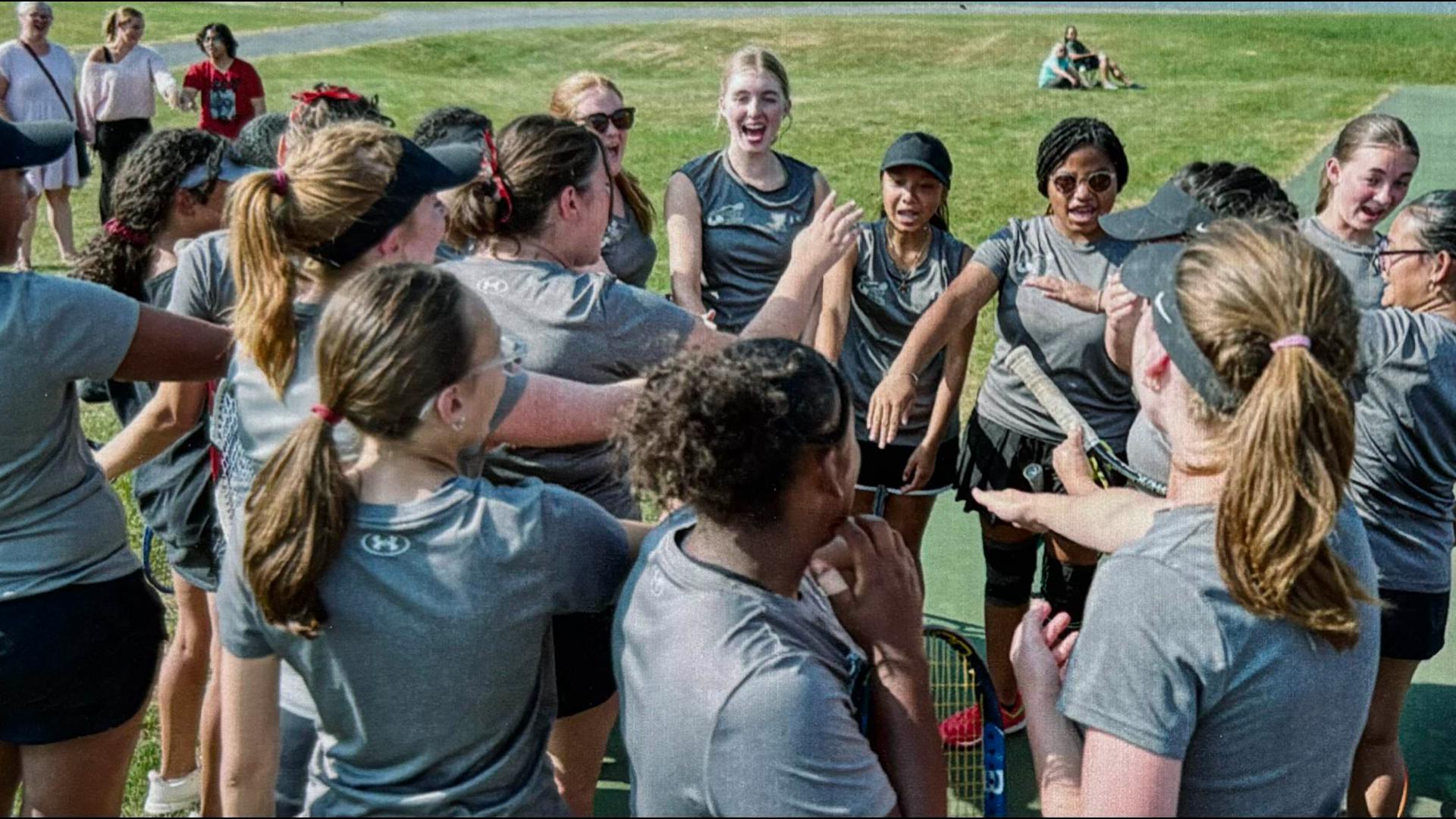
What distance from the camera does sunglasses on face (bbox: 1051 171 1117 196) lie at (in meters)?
4.96

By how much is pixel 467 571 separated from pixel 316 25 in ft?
136

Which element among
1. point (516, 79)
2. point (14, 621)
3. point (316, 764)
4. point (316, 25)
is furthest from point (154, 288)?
point (316, 25)

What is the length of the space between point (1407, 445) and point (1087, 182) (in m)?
1.45

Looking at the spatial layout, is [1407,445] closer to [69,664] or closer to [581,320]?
[581,320]

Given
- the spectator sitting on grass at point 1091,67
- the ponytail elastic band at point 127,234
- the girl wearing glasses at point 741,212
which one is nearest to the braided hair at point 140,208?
the ponytail elastic band at point 127,234

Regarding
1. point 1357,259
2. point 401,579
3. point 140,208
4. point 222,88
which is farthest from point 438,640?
point 222,88

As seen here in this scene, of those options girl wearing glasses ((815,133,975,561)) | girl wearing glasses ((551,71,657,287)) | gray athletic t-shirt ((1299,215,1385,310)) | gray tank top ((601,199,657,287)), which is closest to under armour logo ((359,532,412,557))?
girl wearing glasses ((551,71,657,287))

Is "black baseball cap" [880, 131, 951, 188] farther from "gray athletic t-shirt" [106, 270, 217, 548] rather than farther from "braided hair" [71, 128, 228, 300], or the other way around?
"gray athletic t-shirt" [106, 270, 217, 548]

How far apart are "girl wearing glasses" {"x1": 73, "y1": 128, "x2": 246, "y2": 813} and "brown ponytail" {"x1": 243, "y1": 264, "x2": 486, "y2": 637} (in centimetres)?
174

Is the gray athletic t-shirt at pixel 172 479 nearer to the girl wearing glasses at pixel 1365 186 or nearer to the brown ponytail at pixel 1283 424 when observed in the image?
the brown ponytail at pixel 1283 424

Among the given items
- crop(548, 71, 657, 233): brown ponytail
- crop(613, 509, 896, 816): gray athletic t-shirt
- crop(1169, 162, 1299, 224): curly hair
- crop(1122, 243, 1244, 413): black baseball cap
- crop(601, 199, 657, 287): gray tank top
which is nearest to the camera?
crop(613, 509, 896, 816): gray athletic t-shirt

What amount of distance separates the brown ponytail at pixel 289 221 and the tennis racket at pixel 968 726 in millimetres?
1474

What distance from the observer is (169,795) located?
15.0 feet

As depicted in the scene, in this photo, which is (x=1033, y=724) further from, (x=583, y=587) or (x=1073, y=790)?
(x=583, y=587)
